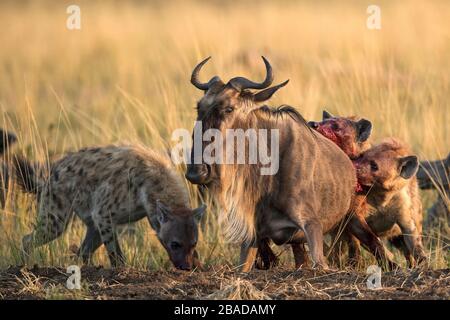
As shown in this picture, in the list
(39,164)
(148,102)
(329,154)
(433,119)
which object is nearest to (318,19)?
(148,102)

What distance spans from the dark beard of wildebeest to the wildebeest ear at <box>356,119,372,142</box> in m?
0.71

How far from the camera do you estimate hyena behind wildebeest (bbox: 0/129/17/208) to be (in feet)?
34.3

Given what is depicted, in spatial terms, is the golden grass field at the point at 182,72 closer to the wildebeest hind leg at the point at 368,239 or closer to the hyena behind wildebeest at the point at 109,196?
the hyena behind wildebeest at the point at 109,196

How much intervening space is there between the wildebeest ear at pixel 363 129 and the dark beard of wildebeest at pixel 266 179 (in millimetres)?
711

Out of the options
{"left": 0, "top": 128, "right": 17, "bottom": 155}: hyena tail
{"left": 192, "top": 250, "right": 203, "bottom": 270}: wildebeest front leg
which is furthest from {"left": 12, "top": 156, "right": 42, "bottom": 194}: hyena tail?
{"left": 192, "top": 250, "right": 203, "bottom": 270}: wildebeest front leg

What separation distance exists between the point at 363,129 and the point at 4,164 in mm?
3901

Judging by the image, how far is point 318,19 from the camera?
23.7m

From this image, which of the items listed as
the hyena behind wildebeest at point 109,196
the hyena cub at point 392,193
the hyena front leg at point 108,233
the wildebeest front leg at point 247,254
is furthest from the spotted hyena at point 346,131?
the hyena front leg at point 108,233

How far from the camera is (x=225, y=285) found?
7113 millimetres

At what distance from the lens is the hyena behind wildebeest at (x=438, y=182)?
33.2ft

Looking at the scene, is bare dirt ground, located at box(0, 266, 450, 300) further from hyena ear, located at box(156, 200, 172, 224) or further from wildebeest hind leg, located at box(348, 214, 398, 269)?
hyena ear, located at box(156, 200, 172, 224)

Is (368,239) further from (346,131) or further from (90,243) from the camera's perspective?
(90,243)

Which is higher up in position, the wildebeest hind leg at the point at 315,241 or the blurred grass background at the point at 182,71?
the blurred grass background at the point at 182,71

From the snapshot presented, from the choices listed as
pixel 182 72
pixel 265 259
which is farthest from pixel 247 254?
pixel 182 72
